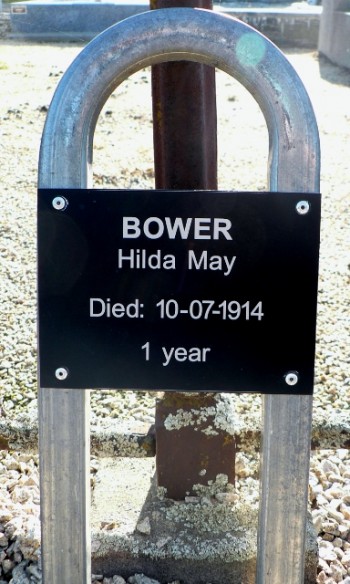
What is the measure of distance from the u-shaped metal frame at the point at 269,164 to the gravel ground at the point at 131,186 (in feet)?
2.48

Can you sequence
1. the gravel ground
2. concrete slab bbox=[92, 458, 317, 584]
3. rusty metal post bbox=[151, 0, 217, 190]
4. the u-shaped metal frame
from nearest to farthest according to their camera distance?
the u-shaped metal frame → rusty metal post bbox=[151, 0, 217, 190] → concrete slab bbox=[92, 458, 317, 584] → the gravel ground

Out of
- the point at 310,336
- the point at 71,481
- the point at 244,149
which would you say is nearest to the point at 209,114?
the point at 310,336

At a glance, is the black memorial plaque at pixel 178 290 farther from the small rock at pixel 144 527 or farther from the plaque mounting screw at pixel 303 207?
the small rock at pixel 144 527

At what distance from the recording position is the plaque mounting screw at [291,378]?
1316 mm

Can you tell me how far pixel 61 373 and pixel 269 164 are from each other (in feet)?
1.60

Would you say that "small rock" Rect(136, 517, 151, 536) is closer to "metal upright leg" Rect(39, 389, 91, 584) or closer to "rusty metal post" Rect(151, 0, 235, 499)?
"rusty metal post" Rect(151, 0, 235, 499)

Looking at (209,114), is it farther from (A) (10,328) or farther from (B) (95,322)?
(A) (10,328)

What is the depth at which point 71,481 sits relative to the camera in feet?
4.45

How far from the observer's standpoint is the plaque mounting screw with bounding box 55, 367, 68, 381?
133cm

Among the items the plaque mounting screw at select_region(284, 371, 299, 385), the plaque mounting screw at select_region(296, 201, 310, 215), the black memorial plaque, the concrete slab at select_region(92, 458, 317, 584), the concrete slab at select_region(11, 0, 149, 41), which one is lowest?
the concrete slab at select_region(92, 458, 317, 584)

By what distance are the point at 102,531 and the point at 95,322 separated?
3.14 feet

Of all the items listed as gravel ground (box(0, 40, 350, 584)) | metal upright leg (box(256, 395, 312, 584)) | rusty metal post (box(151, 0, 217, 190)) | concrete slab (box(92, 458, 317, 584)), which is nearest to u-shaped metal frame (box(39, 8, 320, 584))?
metal upright leg (box(256, 395, 312, 584))

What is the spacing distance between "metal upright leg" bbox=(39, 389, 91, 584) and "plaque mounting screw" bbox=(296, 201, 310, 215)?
0.47 meters

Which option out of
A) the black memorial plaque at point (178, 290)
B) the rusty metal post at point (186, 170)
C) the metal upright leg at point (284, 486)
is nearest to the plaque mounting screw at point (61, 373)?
the black memorial plaque at point (178, 290)
